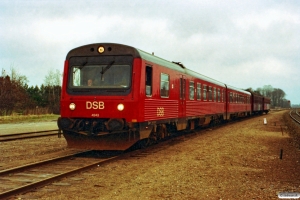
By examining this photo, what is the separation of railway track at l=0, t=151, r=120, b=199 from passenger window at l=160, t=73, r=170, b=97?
3.21m

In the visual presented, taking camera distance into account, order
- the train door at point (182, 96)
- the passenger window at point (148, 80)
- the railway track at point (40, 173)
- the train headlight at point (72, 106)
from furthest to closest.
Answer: the train door at point (182, 96), the passenger window at point (148, 80), the train headlight at point (72, 106), the railway track at point (40, 173)

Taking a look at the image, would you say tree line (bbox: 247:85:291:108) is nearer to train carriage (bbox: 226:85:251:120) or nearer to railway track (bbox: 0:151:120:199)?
train carriage (bbox: 226:85:251:120)

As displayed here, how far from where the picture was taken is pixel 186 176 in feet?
25.4

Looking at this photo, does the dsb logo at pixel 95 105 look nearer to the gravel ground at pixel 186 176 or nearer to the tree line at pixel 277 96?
the gravel ground at pixel 186 176

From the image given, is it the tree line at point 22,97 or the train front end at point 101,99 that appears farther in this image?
the tree line at point 22,97

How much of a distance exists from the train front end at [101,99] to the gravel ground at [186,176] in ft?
3.12

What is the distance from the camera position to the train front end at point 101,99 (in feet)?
32.7

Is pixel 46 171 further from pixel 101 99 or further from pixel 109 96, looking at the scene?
pixel 109 96

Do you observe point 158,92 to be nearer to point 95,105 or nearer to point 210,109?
point 95,105

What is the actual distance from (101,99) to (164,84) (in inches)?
120

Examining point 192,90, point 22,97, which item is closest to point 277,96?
point 22,97

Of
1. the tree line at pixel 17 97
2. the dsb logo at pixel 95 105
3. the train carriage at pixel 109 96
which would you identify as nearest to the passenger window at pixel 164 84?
the train carriage at pixel 109 96

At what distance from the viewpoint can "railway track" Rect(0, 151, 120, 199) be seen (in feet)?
21.3

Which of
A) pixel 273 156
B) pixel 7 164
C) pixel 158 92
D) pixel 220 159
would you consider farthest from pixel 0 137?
pixel 273 156
